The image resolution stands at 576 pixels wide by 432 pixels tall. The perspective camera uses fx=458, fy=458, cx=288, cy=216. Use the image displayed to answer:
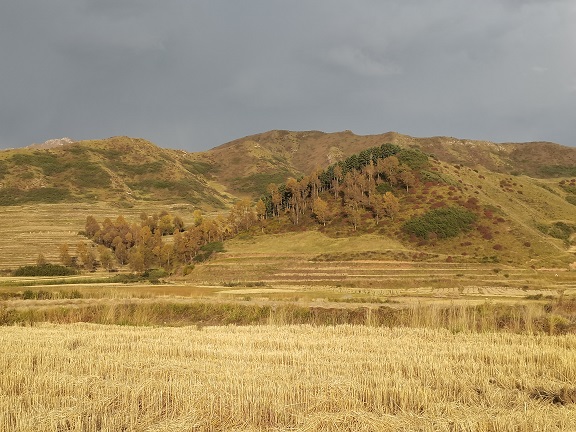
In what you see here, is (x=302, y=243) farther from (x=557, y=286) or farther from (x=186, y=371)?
(x=186, y=371)

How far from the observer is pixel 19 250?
5842 inches

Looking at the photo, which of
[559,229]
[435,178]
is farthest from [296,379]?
[435,178]

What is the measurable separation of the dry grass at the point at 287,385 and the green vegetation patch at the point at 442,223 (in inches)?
3551

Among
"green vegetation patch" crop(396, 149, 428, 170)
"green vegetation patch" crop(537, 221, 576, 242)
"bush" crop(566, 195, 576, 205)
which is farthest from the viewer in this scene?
"bush" crop(566, 195, 576, 205)

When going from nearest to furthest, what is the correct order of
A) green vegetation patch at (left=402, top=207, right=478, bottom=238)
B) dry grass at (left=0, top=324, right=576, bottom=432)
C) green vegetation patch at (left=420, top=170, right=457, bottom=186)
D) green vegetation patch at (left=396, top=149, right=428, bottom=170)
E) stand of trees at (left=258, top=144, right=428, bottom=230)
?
1. dry grass at (left=0, top=324, right=576, bottom=432)
2. green vegetation patch at (left=402, top=207, right=478, bottom=238)
3. stand of trees at (left=258, top=144, right=428, bottom=230)
4. green vegetation patch at (left=420, top=170, right=457, bottom=186)
5. green vegetation patch at (left=396, top=149, right=428, bottom=170)

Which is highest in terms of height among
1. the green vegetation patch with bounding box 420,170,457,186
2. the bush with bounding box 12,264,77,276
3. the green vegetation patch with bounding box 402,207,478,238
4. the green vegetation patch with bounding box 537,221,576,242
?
the green vegetation patch with bounding box 420,170,457,186

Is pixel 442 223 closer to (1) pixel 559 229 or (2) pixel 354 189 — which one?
(2) pixel 354 189

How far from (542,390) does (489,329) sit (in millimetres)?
14244

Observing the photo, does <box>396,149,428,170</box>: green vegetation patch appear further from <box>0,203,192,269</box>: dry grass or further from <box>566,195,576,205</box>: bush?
<box>0,203,192,269</box>: dry grass

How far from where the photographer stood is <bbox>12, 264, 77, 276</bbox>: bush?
4616 inches

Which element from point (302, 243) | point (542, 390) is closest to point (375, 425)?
point (542, 390)

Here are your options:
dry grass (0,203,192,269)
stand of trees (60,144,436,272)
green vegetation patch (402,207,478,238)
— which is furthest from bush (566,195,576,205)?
dry grass (0,203,192,269)

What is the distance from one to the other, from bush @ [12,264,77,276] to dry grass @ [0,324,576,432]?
110841 mm

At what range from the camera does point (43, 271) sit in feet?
387
